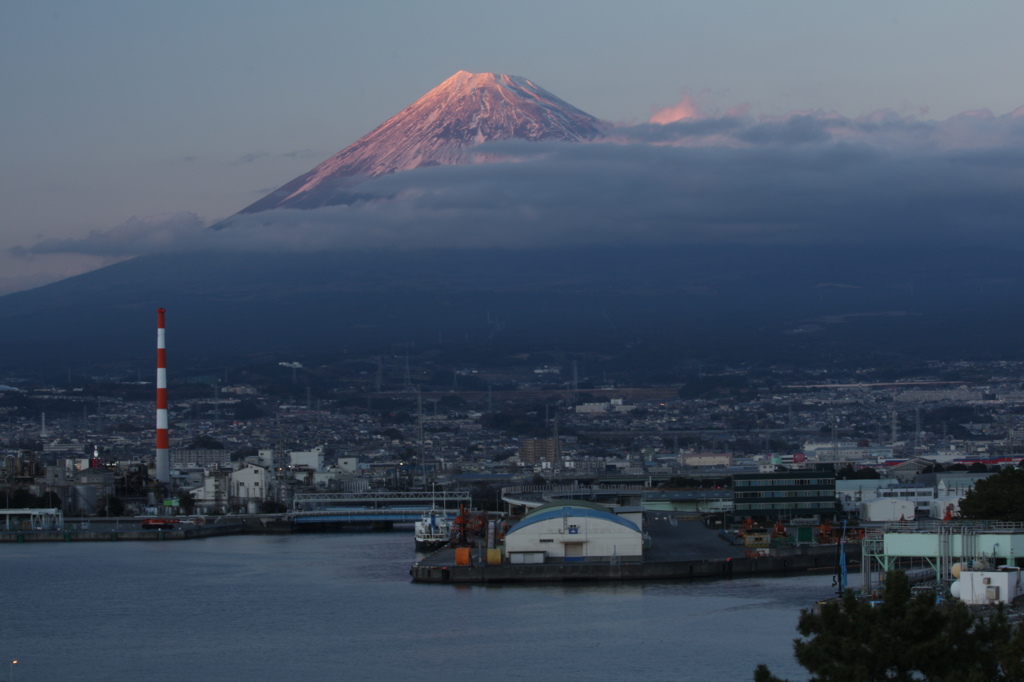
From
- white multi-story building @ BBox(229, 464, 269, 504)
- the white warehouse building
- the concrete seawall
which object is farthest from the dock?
white multi-story building @ BBox(229, 464, 269, 504)

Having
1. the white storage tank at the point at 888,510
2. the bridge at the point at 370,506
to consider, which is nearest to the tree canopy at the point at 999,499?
the white storage tank at the point at 888,510

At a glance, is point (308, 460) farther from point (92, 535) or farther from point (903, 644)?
point (903, 644)

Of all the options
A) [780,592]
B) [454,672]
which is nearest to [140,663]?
[454,672]

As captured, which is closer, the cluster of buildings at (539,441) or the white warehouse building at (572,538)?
the white warehouse building at (572,538)

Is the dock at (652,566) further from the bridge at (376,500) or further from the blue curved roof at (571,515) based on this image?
the bridge at (376,500)

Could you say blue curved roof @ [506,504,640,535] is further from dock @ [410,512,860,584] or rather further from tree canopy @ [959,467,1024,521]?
tree canopy @ [959,467,1024,521]
